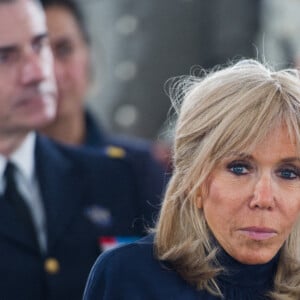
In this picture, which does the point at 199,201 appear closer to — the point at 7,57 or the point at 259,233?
the point at 259,233

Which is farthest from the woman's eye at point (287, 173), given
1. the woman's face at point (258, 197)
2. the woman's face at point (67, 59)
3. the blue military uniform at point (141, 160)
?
the woman's face at point (67, 59)

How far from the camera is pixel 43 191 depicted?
8.82 ft

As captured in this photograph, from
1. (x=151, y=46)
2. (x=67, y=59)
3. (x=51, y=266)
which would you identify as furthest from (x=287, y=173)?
(x=151, y=46)

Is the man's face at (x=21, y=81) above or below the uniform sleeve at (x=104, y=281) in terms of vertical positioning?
above

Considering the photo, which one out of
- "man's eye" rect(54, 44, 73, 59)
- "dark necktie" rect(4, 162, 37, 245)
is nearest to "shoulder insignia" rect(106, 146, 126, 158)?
"dark necktie" rect(4, 162, 37, 245)

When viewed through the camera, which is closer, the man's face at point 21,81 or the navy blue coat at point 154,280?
the navy blue coat at point 154,280

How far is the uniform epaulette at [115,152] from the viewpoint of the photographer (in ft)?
9.70

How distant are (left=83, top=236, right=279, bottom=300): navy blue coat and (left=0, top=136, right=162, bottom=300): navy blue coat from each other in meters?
0.69

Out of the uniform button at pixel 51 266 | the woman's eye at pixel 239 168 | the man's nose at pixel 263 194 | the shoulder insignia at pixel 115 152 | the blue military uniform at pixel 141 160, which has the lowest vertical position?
the uniform button at pixel 51 266

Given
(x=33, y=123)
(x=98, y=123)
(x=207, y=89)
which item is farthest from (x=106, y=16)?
(x=207, y=89)

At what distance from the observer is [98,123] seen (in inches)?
138

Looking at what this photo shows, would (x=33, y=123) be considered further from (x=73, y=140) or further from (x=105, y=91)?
(x=105, y=91)

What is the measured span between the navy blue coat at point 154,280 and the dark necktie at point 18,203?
78cm

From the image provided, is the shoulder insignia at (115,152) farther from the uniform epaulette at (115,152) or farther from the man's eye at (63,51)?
the man's eye at (63,51)
